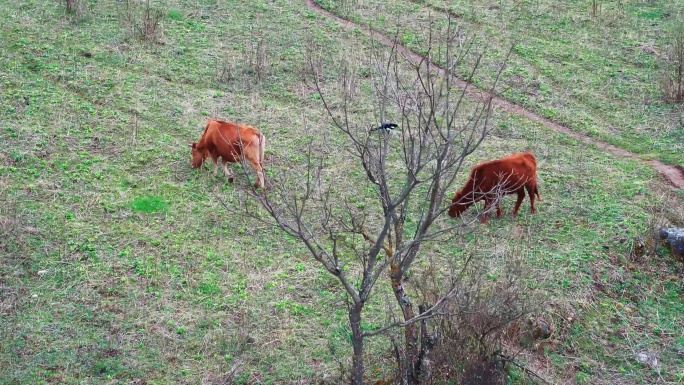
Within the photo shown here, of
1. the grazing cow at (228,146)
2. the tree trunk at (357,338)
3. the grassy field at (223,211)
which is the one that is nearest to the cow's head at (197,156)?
the grazing cow at (228,146)

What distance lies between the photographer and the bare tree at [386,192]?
7.25 metres

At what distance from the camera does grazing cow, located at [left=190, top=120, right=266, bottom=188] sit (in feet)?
44.4

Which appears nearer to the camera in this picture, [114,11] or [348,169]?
[348,169]

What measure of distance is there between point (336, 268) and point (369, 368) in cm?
289

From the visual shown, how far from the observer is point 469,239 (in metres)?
12.5

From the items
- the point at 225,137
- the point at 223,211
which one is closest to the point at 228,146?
the point at 225,137

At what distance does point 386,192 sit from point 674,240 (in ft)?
23.0

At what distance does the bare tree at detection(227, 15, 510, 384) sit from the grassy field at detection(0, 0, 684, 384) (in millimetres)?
515

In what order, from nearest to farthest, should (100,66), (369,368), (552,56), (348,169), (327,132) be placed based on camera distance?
(369,368) → (348,169) → (327,132) → (100,66) → (552,56)

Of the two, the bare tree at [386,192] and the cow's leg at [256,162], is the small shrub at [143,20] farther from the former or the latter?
the cow's leg at [256,162]

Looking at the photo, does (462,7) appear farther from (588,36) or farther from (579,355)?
(579,355)

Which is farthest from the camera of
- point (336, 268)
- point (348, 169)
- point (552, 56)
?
point (552, 56)

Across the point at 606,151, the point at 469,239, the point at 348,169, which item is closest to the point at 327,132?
the point at 348,169

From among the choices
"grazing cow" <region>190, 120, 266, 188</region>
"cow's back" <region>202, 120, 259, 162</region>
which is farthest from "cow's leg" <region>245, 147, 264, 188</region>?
"cow's back" <region>202, 120, 259, 162</region>
